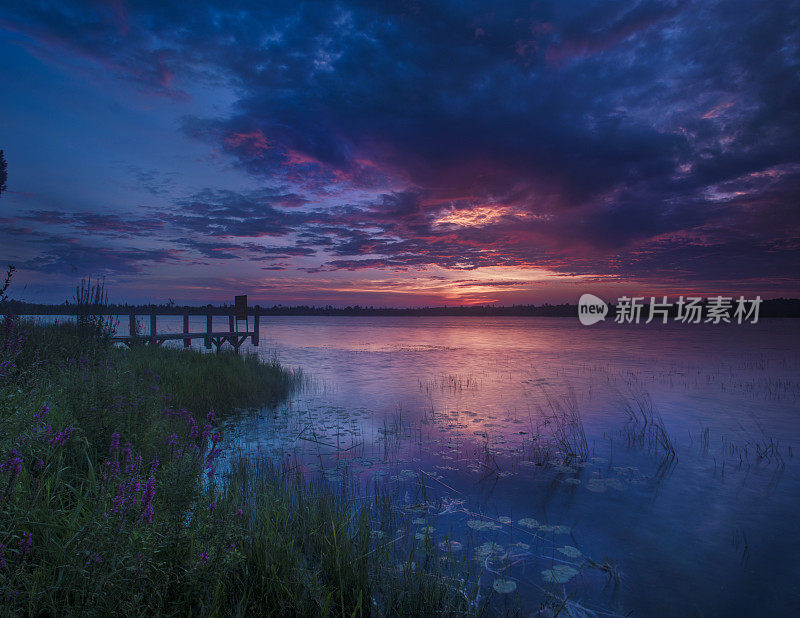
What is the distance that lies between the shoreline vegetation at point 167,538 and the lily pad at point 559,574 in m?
1.11

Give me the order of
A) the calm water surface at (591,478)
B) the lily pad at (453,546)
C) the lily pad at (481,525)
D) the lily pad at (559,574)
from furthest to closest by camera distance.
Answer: the lily pad at (481,525)
the lily pad at (453,546)
the calm water surface at (591,478)
the lily pad at (559,574)

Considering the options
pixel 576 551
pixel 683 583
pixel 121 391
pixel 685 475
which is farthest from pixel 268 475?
pixel 685 475

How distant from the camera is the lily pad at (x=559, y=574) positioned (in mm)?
4910

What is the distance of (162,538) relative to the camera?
3.75 metres

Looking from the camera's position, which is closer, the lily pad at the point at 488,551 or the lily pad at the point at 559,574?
the lily pad at the point at 559,574

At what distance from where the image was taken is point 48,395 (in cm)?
714

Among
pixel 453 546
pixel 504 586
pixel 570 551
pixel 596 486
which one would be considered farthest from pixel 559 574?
pixel 596 486

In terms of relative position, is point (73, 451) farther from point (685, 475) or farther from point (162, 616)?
point (685, 475)

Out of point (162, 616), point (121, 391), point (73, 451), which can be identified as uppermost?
point (121, 391)

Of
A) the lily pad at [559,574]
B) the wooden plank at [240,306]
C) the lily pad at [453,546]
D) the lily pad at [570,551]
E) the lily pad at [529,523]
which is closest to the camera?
the lily pad at [559,574]

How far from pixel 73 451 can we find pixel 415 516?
5.32 metres

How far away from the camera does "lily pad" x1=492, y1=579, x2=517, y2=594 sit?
4.68 m

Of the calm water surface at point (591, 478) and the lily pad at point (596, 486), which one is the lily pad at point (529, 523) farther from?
the lily pad at point (596, 486)

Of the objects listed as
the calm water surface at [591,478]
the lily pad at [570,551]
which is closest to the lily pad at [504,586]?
the calm water surface at [591,478]
